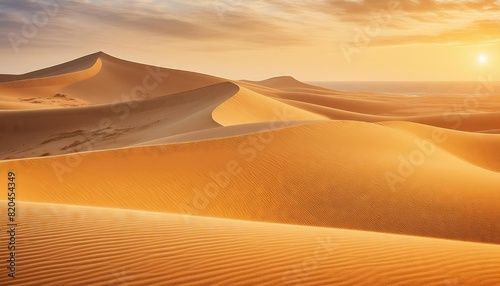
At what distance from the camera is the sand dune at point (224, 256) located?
165 inches

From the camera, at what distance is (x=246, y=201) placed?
10.4 meters

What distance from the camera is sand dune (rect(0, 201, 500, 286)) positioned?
4.18 metres

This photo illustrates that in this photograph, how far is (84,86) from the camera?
53156mm

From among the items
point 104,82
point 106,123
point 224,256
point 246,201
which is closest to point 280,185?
point 246,201

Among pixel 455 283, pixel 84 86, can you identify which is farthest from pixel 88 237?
pixel 84 86

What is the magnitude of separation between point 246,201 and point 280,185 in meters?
1.23

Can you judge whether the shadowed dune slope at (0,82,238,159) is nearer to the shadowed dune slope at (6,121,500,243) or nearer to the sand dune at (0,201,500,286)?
the shadowed dune slope at (6,121,500,243)

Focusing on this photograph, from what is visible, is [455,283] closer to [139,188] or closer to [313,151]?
[139,188]

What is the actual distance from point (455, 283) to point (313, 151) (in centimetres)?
952

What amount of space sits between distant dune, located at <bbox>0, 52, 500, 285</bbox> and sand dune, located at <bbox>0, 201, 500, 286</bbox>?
0.07ft

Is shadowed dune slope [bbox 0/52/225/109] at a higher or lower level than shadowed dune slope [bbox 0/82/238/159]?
higher

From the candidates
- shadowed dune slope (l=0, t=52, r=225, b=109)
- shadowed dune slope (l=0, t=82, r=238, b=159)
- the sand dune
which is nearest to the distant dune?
the sand dune

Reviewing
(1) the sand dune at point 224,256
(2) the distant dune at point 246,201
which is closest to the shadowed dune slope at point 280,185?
(2) the distant dune at point 246,201

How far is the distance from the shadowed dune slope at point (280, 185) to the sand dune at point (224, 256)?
12.4ft
